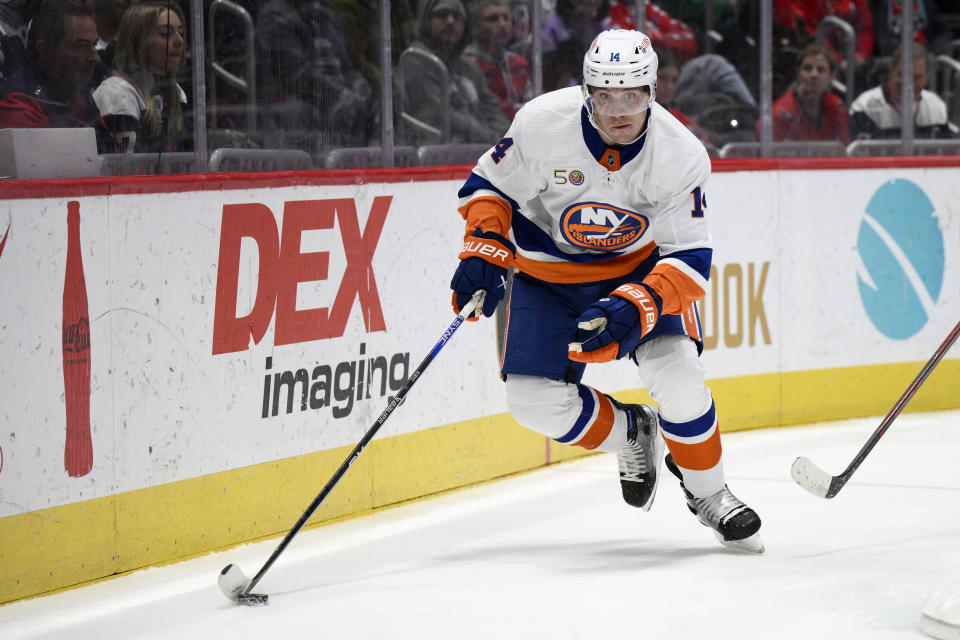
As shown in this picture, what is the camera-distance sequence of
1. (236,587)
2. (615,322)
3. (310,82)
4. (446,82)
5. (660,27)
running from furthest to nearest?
(660,27) → (446,82) → (310,82) → (615,322) → (236,587)

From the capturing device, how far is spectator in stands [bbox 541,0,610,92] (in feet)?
17.1

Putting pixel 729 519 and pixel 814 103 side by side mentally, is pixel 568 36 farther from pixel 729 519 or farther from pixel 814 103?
pixel 729 519

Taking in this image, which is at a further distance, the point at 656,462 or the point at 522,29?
the point at 522,29

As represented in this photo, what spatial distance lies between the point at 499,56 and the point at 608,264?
163 cm

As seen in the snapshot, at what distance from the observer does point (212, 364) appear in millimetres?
3703

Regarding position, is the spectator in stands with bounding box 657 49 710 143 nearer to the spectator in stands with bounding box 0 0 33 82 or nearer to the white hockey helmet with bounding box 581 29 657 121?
the white hockey helmet with bounding box 581 29 657 121

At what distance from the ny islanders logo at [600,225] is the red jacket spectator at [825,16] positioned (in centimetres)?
264

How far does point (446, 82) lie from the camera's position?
4812 millimetres

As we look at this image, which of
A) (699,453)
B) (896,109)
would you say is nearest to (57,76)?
(699,453)

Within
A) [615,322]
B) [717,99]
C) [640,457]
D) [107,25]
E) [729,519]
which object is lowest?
[729,519]

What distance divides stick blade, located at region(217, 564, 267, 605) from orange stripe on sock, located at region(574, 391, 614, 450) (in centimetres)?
98

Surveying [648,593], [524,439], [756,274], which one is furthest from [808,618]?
[756,274]

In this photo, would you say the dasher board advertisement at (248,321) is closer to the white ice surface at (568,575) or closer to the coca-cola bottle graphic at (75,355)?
the coca-cola bottle graphic at (75,355)

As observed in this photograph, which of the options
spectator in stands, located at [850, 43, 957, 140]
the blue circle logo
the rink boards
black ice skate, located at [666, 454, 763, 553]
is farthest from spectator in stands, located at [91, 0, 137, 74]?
spectator in stands, located at [850, 43, 957, 140]
